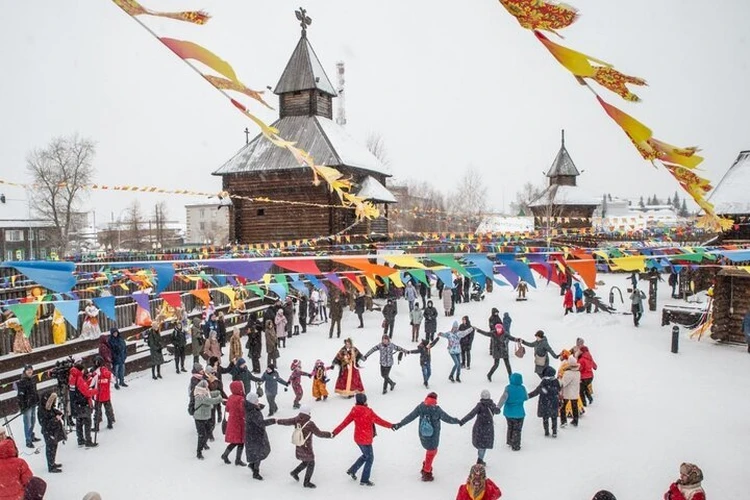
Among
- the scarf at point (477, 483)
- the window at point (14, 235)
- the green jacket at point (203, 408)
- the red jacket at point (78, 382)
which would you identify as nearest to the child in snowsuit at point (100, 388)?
the red jacket at point (78, 382)

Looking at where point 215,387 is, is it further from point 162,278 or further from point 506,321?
point 506,321

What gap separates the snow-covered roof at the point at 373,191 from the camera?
26781 millimetres

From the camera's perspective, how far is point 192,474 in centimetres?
863


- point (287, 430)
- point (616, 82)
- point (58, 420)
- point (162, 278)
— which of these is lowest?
point (287, 430)

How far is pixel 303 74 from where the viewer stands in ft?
97.3

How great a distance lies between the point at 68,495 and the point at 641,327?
19.5 m

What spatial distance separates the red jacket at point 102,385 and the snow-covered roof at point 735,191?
20127mm

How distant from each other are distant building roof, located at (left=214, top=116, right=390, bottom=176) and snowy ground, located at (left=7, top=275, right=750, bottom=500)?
13.9 m

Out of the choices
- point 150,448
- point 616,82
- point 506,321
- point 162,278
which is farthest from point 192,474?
point 506,321

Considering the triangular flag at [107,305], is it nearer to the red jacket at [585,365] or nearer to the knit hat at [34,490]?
the knit hat at [34,490]

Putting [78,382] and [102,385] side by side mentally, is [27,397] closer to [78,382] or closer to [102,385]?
[78,382]

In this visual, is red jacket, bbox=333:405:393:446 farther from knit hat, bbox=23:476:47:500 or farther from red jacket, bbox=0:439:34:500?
red jacket, bbox=0:439:34:500

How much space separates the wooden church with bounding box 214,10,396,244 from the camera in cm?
2638

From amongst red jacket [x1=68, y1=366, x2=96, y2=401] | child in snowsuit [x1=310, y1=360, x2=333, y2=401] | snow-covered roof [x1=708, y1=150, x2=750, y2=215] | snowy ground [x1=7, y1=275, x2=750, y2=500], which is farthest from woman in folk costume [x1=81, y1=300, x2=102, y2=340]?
snow-covered roof [x1=708, y1=150, x2=750, y2=215]
